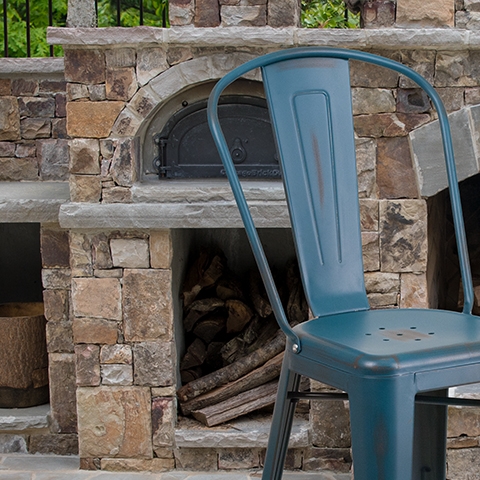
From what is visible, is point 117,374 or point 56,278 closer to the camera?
point 117,374

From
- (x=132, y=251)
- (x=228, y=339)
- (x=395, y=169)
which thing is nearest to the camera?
(x=395, y=169)

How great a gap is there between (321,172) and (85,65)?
139 cm

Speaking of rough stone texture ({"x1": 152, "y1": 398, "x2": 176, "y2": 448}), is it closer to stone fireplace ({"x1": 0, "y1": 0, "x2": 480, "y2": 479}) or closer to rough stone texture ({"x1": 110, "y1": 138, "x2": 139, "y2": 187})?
stone fireplace ({"x1": 0, "y1": 0, "x2": 480, "y2": 479})

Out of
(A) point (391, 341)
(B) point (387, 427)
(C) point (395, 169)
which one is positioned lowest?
(B) point (387, 427)

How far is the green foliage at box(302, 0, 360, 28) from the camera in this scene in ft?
17.9

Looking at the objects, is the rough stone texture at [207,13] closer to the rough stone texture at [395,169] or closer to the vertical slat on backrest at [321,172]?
the rough stone texture at [395,169]

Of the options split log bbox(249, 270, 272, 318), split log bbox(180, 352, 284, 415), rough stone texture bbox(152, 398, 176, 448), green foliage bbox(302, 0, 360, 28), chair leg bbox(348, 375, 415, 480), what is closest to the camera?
chair leg bbox(348, 375, 415, 480)

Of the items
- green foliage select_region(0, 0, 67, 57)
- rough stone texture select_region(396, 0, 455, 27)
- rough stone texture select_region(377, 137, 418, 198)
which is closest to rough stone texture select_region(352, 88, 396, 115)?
rough stone texture select_region(377, 137, 418, 198)

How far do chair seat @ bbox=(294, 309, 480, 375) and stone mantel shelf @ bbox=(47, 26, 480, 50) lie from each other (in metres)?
1.31

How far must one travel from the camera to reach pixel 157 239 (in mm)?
3115

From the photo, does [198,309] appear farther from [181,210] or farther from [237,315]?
[181,210]

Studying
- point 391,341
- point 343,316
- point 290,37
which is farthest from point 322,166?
point 290,37

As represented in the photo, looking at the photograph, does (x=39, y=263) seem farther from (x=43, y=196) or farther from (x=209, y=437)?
(x=209, y=437)

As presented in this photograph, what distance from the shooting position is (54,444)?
346cm
